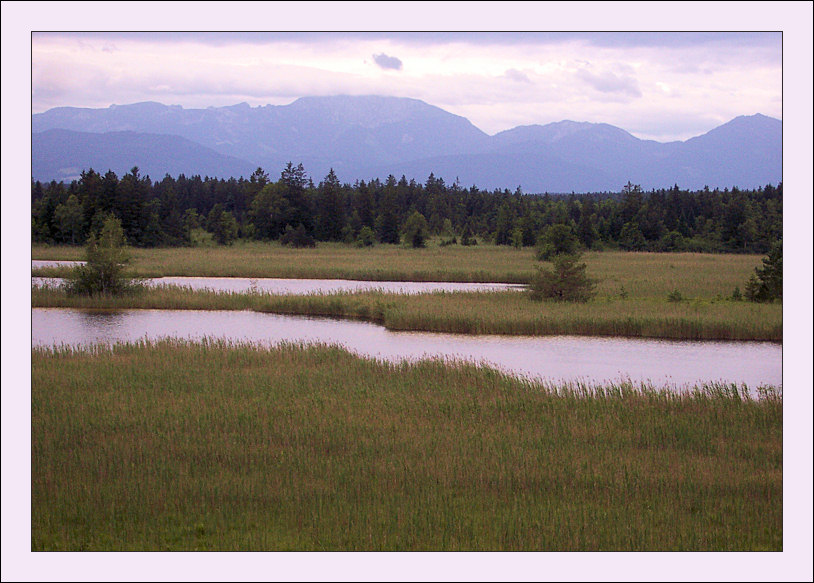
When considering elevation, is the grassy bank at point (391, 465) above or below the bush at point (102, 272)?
below

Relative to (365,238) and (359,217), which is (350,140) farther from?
(359,217)

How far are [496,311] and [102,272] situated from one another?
625 inches

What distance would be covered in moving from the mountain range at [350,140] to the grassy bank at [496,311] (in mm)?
6362

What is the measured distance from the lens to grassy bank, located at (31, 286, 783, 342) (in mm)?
25484

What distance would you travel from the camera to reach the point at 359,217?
7744 cm

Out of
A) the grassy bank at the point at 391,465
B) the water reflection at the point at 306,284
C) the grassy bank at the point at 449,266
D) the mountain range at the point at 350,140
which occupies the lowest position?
the grassy bank at the point at 391,465

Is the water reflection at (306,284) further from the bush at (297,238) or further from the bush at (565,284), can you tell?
the bush at (297,238)

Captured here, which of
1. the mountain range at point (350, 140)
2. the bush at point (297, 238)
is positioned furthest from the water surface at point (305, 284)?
the bush at point (297, 238)

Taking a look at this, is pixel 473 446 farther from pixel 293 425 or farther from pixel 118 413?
pixel 118 413

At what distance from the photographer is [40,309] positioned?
29.1 meters

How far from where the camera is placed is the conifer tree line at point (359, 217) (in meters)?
44.3

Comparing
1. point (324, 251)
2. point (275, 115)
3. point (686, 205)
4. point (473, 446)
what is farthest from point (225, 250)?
point (473, 446)

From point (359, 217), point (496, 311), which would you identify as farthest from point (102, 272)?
point (359, 217)

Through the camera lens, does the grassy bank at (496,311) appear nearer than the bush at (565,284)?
Yes
